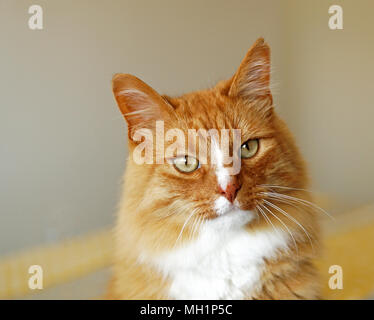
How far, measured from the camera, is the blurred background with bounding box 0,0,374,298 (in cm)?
92

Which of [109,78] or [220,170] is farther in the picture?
[109,78]

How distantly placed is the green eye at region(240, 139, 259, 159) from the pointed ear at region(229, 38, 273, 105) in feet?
0.38

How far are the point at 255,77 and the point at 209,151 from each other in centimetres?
24

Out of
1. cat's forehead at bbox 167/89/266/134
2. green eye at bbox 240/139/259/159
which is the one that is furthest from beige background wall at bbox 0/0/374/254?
green eye at bbox 240/139/259/159

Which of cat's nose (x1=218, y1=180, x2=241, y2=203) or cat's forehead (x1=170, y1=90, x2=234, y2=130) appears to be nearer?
cat's nose (x1=218, y1=180, x2=241, y2=203)

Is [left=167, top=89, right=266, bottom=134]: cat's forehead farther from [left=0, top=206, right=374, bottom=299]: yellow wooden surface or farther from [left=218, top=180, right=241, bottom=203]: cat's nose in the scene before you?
[left=0, top=206, right=374, bottom=299]: yellow wooden surface

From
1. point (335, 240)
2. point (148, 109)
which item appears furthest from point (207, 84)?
point (335, 240)

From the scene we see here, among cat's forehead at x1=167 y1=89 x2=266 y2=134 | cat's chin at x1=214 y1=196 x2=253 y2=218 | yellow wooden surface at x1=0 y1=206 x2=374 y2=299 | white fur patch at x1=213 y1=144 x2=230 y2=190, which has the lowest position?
yellow wooden surface at x1=0 y1=206 x2=374 y2=299

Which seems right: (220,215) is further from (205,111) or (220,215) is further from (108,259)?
(108,259)

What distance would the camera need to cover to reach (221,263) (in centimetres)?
94

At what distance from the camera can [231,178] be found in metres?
0.84

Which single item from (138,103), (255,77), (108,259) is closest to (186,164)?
(138,103)

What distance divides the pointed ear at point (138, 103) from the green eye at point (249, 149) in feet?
0.64

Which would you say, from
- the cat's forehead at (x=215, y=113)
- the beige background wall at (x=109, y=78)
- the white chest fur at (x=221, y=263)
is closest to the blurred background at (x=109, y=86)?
the beige background wall at (x=109, y=78)
